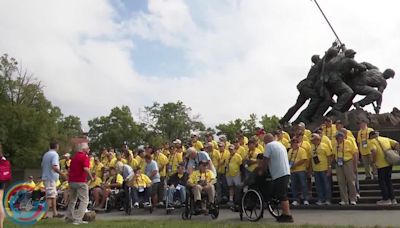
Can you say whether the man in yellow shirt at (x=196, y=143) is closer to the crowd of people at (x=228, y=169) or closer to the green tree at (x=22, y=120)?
the crowd of people at (x=228, y=169)

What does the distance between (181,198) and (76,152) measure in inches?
157

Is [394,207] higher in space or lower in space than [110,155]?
lower

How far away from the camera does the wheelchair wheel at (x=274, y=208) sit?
11.2 metres

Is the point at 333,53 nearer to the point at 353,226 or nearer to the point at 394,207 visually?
the point at 394,207

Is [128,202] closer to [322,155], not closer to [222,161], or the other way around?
[222,161]

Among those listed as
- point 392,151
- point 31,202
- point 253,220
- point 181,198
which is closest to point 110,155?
point 31,202

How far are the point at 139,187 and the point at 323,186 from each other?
5.43 meters

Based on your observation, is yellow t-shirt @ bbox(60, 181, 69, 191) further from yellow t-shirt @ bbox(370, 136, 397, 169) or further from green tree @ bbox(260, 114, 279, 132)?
green tree @ bbox(260, 114, 279, 132)

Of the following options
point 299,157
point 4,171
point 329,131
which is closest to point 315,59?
point 329,131

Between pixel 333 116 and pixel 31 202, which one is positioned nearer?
pixel 31 202

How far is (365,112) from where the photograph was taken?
71.7ft

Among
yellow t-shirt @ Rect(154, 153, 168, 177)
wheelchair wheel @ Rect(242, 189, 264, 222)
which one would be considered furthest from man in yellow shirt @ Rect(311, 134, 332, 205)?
yellow t-shirt @ Rect(154, 153, 168, 177)

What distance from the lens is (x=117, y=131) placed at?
71938 millimetres

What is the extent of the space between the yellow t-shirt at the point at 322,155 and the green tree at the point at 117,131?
58.4m
